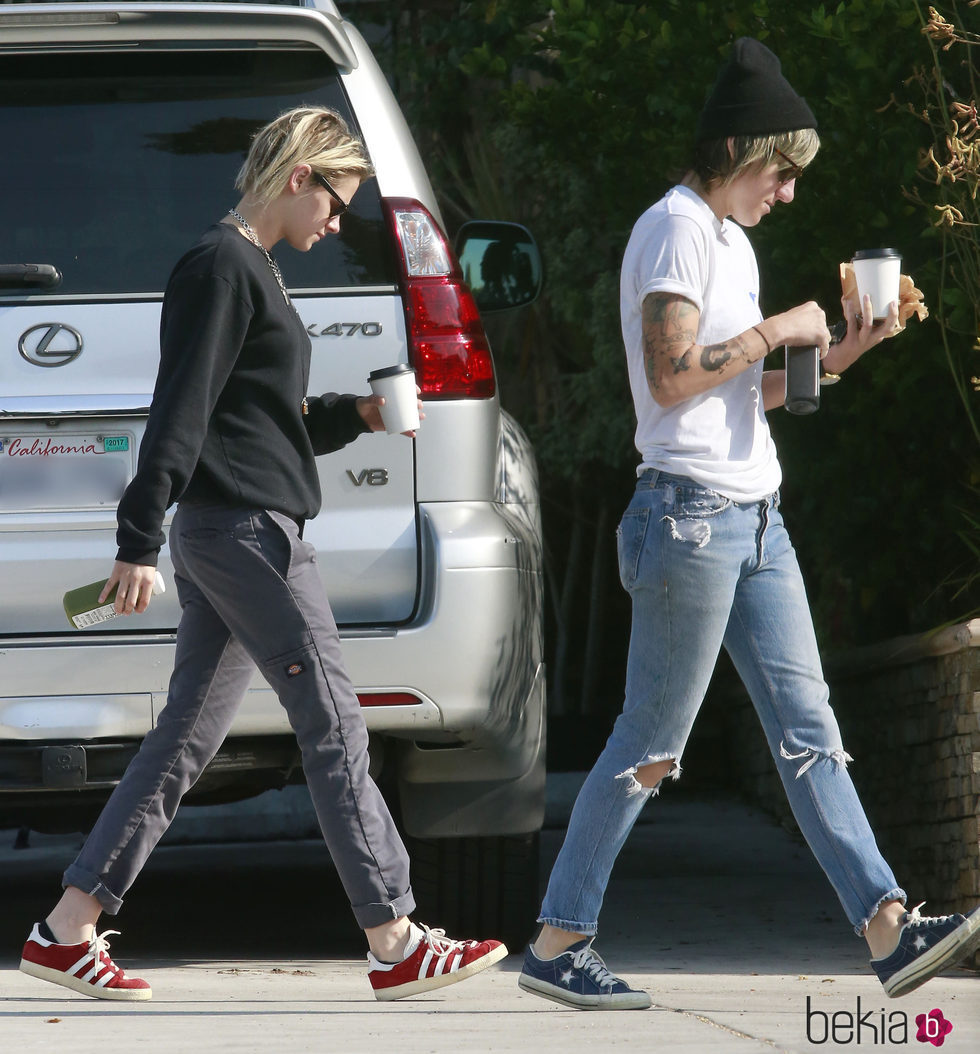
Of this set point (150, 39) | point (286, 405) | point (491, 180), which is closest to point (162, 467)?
point (286, 405)

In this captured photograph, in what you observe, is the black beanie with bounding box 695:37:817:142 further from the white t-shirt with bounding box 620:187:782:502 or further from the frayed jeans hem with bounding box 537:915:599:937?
the frayed jeans hem with bounding box 537:915:599:937

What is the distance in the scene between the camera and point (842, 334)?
3.43 metres

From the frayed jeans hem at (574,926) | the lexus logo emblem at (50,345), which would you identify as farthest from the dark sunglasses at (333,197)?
the frayed jeans hem at (574,926)

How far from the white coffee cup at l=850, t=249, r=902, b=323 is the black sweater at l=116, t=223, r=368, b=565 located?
1.10 metres

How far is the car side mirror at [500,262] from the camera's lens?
4.39 m

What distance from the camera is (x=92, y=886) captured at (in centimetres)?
330

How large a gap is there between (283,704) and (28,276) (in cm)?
116

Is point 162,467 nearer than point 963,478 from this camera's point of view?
Yes

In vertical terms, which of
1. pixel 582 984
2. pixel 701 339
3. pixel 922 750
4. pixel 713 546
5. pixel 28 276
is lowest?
pixel 922 750

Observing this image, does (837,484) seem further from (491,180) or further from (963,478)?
(491,180)

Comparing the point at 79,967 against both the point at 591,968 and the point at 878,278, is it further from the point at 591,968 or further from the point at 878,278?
the point at 878,278

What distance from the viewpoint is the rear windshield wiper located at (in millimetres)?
3682

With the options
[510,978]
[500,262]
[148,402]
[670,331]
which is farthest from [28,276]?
[510,978]

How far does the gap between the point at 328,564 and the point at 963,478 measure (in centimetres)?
251
